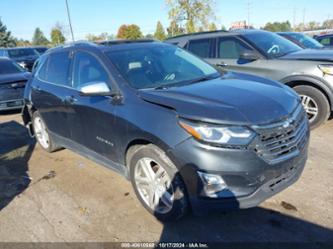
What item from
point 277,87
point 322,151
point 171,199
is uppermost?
point 277,87

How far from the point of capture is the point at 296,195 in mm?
3430

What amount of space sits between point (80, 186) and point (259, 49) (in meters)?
4.11

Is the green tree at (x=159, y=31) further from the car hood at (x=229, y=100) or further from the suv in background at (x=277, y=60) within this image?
the car hood at (x=229, y=100)

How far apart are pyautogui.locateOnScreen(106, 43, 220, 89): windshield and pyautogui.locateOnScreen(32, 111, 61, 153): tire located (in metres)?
2.19

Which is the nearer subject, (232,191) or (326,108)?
(232,191)

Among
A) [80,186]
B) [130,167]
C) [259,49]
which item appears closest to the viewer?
[130,167]

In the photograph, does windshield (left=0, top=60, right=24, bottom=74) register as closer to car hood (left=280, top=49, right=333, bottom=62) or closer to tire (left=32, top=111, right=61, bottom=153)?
tire (left=32, top=111, right=61, bottom=153)

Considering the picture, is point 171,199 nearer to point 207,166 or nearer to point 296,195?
point 207,166

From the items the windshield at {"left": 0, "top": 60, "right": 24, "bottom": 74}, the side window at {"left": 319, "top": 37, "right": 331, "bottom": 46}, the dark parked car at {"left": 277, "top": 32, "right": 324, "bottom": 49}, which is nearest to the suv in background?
the dark parked car at {"left": 277, "top": 32, "right": 324, "bottom": 49}

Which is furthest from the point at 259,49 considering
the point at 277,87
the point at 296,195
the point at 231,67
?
the point at 296,195

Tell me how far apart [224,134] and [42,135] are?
3.89 metres

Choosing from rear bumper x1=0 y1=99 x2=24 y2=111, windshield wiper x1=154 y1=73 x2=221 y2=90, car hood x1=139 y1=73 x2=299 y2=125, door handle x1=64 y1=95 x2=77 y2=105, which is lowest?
rear bumper x1=0 y1=99 x2=24 y2=111

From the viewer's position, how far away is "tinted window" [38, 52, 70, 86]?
4.31m

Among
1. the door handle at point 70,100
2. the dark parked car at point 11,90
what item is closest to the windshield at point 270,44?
the door handle at point 70,100
